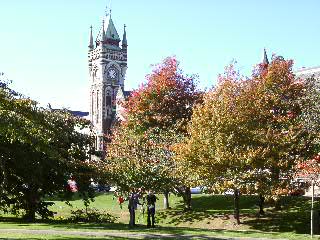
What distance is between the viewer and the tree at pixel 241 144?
995 inches

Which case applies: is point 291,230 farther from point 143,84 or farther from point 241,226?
point 143,84

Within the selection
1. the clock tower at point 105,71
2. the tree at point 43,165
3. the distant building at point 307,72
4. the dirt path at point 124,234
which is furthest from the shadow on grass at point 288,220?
the clock tower at point 105,71

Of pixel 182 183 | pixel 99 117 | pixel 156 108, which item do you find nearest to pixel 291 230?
pixel 182 183

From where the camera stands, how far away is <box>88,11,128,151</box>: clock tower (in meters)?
96.4

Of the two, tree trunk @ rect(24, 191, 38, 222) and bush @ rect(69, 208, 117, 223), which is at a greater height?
tree trunk @ rect(24, 191, 38, 222)

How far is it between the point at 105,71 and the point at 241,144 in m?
76.4

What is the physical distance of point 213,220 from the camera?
28.9m

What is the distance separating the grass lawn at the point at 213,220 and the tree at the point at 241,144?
5.52ft

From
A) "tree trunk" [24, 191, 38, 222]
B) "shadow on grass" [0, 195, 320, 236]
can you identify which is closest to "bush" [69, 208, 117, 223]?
"shadow on grass" [0, 195, 320, 236]

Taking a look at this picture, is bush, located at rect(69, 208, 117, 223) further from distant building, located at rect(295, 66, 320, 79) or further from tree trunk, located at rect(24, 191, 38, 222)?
distant building, located at rect(295, 66, 320, 79)

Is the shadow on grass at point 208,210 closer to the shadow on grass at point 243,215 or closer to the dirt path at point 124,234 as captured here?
the shadow on grass at point 243,215

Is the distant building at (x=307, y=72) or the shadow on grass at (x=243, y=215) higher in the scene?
the distant building at (x=307, y=72)

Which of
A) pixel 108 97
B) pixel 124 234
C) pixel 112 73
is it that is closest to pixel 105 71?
pixel 112 73

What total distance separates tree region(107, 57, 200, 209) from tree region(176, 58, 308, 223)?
207 cm
